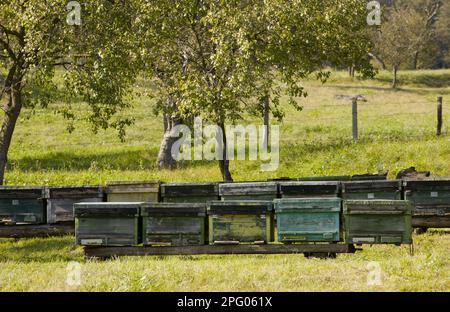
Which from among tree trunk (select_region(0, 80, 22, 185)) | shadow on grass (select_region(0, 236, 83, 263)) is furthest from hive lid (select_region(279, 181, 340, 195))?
tree trunk (select_region(0, 80, 22, 185))

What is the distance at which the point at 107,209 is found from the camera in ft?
52.7

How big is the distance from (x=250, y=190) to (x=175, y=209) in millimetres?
2645

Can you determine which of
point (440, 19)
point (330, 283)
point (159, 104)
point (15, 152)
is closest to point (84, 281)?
point (330, 283)

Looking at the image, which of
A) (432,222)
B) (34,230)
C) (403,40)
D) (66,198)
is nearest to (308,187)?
(432,222)

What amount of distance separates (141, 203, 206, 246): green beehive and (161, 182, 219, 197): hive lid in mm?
2305

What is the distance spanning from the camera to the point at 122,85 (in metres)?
23.4

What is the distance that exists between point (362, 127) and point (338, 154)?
36.8ft

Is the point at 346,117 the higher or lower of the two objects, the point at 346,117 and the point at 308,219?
the higher

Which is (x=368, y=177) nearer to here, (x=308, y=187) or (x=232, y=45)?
(x=308, y=187)

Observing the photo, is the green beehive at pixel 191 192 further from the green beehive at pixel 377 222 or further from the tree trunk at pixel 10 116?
the tree trunk at pixel 10 116

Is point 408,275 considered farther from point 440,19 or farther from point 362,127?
point 440,19

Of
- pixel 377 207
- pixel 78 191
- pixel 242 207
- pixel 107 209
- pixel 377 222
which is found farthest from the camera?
pixel 78 191

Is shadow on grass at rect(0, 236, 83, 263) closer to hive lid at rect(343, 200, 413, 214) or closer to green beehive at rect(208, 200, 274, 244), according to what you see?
green beehive at rect(208, 200, 274, 244)

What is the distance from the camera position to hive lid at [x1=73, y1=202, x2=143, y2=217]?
16031mm
